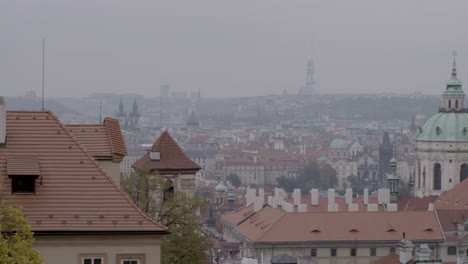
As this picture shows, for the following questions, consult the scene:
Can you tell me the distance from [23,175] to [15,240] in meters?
2.92

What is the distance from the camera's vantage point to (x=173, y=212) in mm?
30328

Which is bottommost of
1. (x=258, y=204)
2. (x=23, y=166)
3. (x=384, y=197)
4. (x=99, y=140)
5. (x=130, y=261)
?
(x=258, y=204)

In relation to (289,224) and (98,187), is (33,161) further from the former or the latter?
(289,224)

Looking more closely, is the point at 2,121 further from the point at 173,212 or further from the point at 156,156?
the point at 156,156

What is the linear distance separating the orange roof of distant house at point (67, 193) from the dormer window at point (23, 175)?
0.17 ft

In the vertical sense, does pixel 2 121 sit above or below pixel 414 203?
above

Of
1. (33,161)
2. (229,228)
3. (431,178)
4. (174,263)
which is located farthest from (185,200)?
(431,178)

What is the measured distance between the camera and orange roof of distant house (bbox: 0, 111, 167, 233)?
739 inches

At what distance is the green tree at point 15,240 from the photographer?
15.8 m

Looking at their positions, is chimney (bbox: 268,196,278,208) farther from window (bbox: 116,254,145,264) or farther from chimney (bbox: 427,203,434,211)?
window (bbox: 116,254,145,264)

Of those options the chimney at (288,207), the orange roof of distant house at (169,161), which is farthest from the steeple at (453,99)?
the orange roof of distant house at (169,161)

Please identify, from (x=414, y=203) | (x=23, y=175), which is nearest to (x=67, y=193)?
(x=23, y=175)

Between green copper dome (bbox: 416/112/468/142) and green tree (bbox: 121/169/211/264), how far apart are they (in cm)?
8452

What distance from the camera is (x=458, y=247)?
77250 mm
